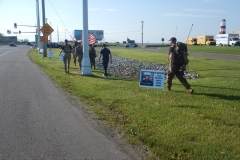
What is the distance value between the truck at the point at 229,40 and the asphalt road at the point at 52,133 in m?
71.8

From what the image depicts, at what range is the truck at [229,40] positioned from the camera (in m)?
73.7

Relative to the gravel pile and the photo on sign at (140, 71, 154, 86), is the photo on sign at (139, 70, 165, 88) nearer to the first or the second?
the photo on sign at (140, 71, 154, 86)

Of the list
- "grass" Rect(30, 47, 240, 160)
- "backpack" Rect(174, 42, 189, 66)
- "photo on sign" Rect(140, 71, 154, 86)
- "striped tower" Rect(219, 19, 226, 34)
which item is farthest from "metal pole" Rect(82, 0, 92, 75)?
"striped tower" Rect(219, 19, 226, 34)

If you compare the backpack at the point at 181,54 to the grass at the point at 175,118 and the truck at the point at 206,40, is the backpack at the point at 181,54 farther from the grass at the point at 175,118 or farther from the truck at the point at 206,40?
the truck at the point at 206,40

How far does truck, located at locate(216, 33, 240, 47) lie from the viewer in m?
73.7

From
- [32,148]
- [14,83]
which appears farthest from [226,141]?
[14,83]

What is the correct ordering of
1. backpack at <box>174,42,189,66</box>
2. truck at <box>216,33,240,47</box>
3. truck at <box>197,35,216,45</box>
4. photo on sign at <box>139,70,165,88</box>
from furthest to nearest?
truck at <box>197,35,216,45</box>, truck at <box>216,33,240,47</box>, backpack at <box>174,42,189,66</box>, photo on sign at <box>139,70,165,88</box>

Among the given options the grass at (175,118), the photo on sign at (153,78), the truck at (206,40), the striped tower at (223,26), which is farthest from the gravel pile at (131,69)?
the striped tower at (223,26)

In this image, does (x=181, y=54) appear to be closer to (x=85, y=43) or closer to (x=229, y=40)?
(x=85, y=43)

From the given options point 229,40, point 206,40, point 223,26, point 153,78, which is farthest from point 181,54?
point 223,26

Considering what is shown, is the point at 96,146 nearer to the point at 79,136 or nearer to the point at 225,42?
the point at 79,136

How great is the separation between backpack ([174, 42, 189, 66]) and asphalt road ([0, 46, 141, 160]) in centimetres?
368

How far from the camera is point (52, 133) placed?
607cm

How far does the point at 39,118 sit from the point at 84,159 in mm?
2859
